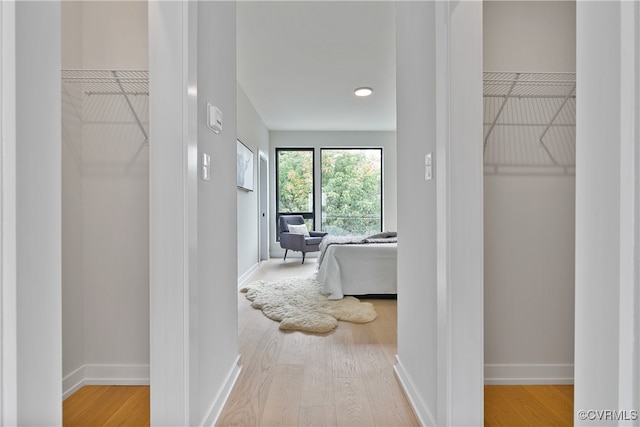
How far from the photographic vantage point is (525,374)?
2.02 metres

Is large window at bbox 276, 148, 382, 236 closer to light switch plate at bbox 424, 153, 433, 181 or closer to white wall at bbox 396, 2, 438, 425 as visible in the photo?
white wall at bbox 396, 2, 438, 425

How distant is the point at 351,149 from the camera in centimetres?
761

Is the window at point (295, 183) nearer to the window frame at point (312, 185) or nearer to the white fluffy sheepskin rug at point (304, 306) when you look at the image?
the window frame at point (312, 185)

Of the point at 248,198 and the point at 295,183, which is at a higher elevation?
the point at 295,183

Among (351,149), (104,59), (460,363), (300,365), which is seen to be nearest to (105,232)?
(104,59)

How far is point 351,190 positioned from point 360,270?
3842 mm

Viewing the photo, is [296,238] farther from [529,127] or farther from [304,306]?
[529,127]

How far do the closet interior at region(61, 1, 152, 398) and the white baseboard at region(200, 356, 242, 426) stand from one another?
50 cm

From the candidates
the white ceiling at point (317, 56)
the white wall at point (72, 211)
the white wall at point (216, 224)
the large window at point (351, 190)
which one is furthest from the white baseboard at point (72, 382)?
the large window at point (351, 190)

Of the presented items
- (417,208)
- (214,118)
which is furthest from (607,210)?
(214,118)

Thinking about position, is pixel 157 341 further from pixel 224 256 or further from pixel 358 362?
pixel 358 362

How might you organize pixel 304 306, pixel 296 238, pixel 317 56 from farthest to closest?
pixel 296 238 → pixel 317 56 → pixel 304 306

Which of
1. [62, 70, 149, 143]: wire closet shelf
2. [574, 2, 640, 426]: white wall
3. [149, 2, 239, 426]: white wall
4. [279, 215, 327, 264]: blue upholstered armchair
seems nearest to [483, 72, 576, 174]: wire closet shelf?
[574, 2, 640, 426]: white wall

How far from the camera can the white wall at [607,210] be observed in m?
0.56
